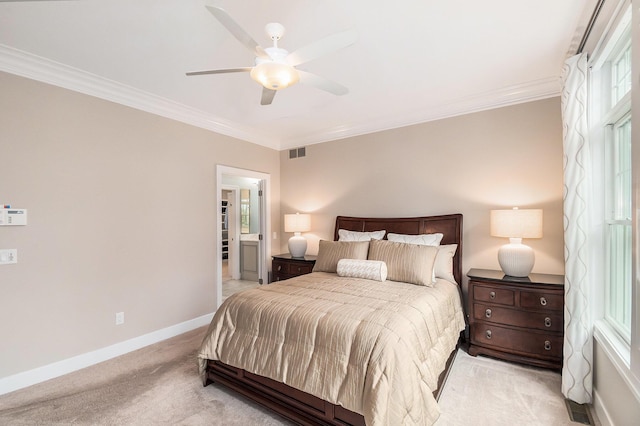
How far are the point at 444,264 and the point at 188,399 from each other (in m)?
2.70

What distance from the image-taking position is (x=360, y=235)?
12.6 feet

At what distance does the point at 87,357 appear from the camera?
279 centimetres

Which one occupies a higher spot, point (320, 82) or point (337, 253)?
point (320, 82)

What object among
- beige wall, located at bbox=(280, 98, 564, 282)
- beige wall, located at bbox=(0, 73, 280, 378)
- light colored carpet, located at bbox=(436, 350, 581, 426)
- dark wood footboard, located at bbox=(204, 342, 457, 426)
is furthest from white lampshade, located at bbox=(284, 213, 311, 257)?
light colored carpet, located at bbox=(436, 350, 581, 426)

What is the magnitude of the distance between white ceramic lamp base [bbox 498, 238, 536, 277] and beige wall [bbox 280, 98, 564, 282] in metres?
0.35

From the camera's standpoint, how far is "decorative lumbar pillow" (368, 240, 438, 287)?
2.78m

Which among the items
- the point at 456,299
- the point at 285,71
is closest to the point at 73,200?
the point at 285,71

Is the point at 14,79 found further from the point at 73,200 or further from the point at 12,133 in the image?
the point at 73,200

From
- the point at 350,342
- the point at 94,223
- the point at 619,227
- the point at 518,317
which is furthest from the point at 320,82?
the point at 518,317

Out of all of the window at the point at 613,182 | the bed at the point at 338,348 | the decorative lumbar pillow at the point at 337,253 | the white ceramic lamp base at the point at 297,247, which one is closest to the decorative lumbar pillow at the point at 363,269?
the bed at the point at 338,348

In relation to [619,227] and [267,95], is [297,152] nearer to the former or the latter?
[267,95]

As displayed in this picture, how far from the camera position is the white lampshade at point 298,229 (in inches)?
172

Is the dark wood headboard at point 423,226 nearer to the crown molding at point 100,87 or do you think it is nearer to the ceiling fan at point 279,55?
the ceiling fan at point 279,55

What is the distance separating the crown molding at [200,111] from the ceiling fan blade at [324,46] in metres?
2.27
